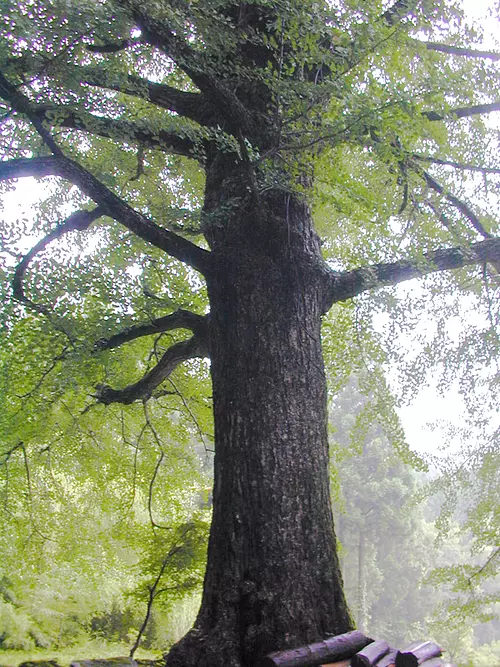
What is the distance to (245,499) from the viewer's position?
7.29ft

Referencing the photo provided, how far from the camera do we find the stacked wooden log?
182 cm

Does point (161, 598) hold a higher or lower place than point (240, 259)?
lower

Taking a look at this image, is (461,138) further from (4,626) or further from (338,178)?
(4,626)

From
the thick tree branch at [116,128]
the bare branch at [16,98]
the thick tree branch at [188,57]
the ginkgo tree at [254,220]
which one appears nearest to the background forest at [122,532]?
the ginkgo tree at [254,220]

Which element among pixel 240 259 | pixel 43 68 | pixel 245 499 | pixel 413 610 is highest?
pixel 43 68

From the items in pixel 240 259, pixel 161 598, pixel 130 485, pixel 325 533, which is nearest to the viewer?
pixel 325 533

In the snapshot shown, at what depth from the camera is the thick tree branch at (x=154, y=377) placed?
3.14m

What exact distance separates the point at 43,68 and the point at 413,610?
19666 mm

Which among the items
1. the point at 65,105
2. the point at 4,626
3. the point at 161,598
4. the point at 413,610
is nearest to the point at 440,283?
the point at 65,105

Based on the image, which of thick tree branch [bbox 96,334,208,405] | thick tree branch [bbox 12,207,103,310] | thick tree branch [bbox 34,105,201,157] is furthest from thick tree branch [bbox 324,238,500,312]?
thick tree branch [bbox 12,207,103,310]

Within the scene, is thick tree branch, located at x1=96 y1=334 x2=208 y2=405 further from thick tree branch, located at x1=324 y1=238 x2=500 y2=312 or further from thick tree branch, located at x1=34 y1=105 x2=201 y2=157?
thick tree branch, located at x1=34 y1=105 x2=201 y2=157

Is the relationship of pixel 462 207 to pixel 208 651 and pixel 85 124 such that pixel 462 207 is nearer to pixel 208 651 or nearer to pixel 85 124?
pixel 85 124

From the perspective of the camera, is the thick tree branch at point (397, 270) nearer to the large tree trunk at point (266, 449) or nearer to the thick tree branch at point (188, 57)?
the large tree trunk at point (266, 449)

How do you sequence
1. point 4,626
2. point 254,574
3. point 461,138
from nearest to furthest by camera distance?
point 254,574 < point 461,138 < point 4,626
